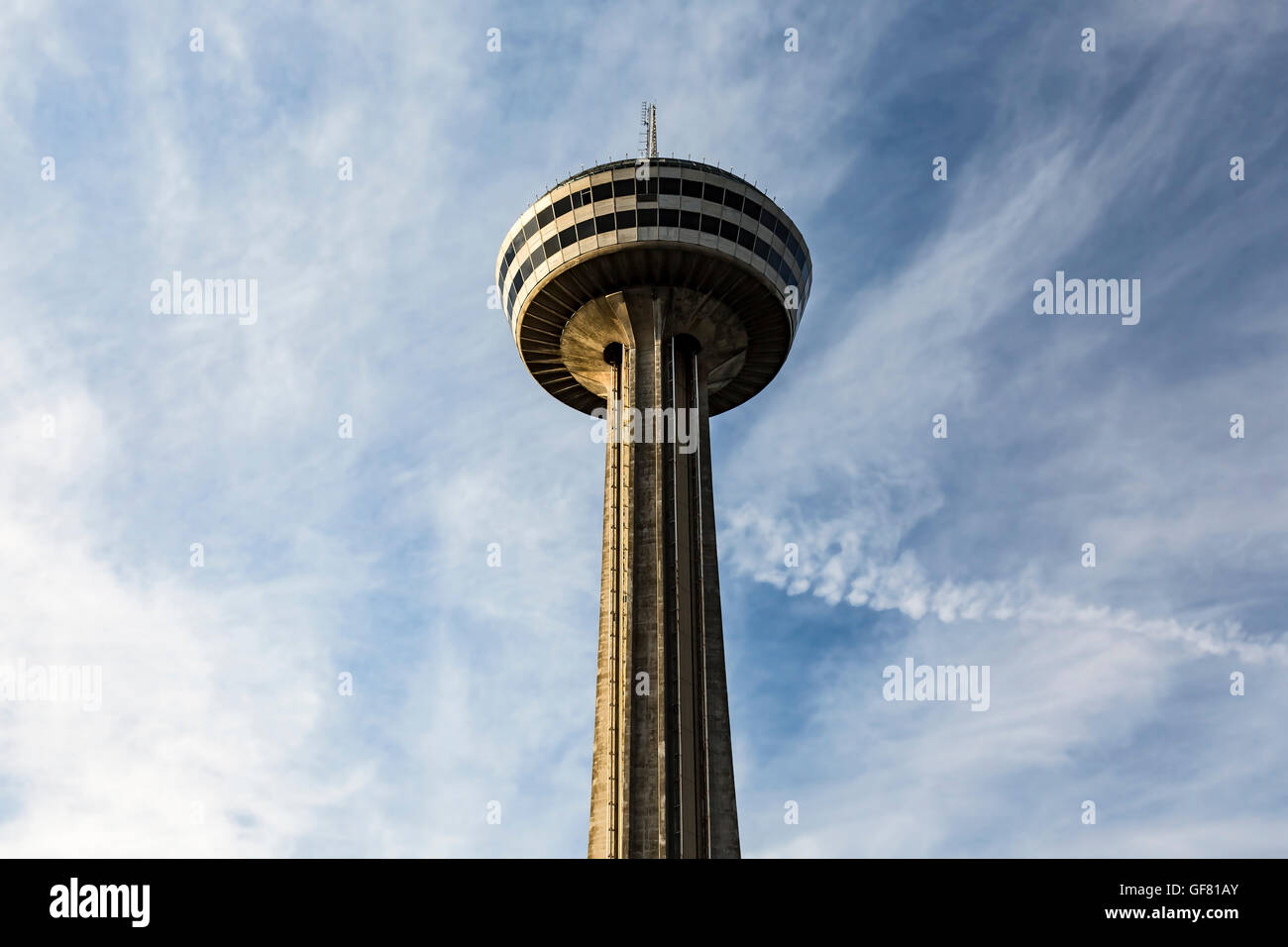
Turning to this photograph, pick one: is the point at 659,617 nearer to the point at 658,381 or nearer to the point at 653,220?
the point at 658,381

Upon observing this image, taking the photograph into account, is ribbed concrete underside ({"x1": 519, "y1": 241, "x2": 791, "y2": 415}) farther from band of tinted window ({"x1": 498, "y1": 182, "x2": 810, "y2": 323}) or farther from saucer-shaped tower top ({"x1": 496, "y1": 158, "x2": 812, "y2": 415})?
band of tinted window ({"x1": 498, "y1": 182, "x2": 810, "y2": 323})

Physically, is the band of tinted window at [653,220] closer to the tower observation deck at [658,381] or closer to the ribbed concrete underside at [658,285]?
the tower observation deck at [658,381]

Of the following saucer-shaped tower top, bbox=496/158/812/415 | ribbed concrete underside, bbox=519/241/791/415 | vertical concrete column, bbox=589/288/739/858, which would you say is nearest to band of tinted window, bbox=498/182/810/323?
saucer-shaped tower top, bbox=496/158/812/415

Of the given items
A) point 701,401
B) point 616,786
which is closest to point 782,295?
point 701,401

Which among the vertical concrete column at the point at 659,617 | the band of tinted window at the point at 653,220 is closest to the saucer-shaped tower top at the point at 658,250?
the band of tinted window at the point at 653,220

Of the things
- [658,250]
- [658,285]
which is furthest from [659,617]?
[658,250]
